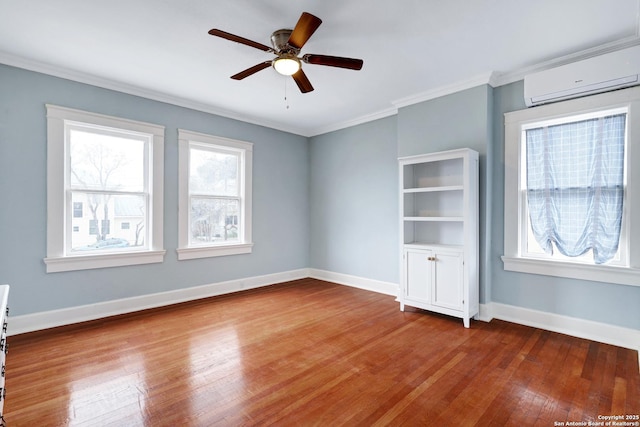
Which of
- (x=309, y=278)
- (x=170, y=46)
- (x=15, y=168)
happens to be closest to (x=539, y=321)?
(x=309, y=278)

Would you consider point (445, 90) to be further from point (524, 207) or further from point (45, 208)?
point (45, 208)

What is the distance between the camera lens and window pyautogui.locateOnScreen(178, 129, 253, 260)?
4402mm

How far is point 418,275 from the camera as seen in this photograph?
381cm

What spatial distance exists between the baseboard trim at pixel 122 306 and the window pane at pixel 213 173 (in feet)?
4.76

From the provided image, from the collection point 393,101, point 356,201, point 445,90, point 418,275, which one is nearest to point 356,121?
point 393,101

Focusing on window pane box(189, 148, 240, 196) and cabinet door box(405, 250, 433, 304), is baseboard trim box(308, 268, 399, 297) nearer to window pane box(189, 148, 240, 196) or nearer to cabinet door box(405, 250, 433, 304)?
cabinet door box(405, 250, 433, 304)

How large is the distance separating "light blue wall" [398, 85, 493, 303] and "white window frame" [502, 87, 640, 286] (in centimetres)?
23

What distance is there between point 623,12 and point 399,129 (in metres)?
2.36

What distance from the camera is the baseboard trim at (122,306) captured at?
3.23 m

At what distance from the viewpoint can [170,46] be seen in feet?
9.60

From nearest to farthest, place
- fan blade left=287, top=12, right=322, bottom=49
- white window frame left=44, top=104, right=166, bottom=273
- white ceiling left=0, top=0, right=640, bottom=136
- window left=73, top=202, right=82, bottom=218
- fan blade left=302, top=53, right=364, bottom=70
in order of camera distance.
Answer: fan blade left=287, top=12, right=322, bottom=49 < white ceiling left=0, top=0, right=640, bottom=136 < fan blade left=302, top=53, right=364, bottom=70 < white window frame left=44, top=104, right=166, bottom=273 < window left=73, top=202, right=82, bottom=218

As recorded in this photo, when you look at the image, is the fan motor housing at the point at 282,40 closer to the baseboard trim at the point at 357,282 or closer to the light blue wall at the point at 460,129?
the light blue wall at the point at 460,129

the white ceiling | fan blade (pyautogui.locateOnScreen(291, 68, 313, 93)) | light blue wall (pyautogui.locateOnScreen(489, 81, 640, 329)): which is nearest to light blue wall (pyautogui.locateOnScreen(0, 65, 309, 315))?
the white ceiling

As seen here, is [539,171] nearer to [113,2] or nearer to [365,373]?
[365,373]
